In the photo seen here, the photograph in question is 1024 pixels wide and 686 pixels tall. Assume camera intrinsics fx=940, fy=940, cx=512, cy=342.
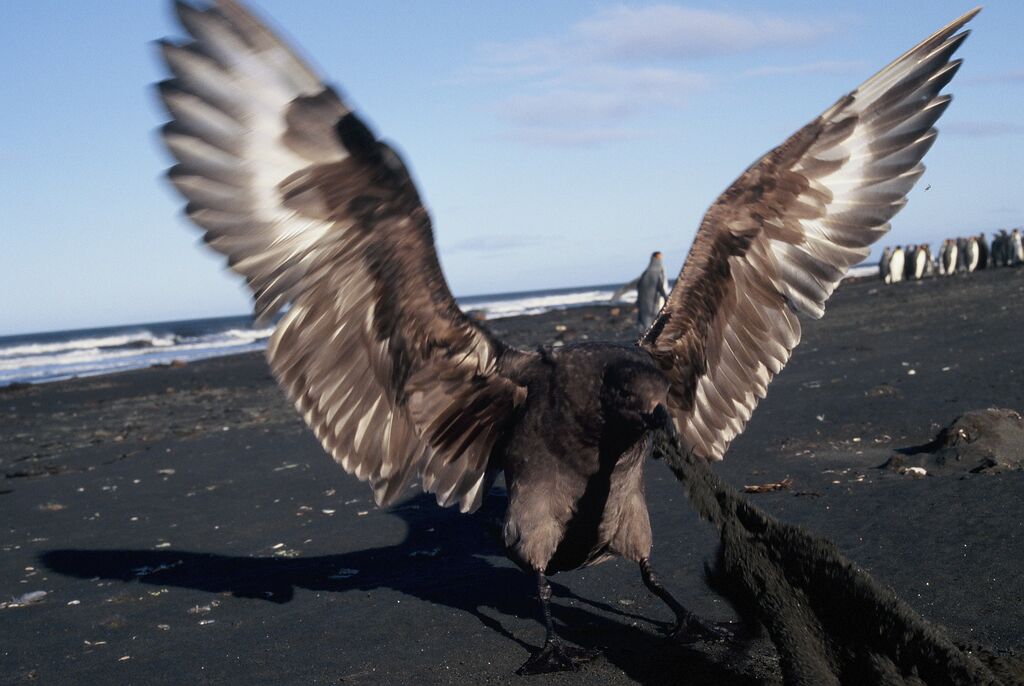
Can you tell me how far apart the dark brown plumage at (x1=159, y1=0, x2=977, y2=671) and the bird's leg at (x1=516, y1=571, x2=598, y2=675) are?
0.01m

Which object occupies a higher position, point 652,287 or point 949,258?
point 652,287

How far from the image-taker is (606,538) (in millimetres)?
4133

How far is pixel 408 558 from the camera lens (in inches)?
217

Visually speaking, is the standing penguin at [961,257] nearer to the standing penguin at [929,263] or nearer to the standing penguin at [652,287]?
the standing penguin at [929,263]

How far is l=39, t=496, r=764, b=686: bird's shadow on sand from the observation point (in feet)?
12.3

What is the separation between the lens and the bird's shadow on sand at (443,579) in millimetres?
3748

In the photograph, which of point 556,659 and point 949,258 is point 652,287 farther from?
point 949,258

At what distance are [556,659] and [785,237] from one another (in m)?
2.38

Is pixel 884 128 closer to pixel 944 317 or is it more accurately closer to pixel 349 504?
pixel 349 504

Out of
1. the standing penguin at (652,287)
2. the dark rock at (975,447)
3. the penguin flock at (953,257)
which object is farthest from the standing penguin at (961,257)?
the dark rock at (975,447)

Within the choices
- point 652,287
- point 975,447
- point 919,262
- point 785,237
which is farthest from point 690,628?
point 919,262

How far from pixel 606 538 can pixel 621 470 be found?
352mm

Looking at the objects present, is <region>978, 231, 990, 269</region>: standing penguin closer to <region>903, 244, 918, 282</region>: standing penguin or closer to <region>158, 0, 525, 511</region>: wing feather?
<region>903, 244, 918, 282</region>: standing penguin

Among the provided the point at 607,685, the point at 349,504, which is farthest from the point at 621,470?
the point at 349,504
